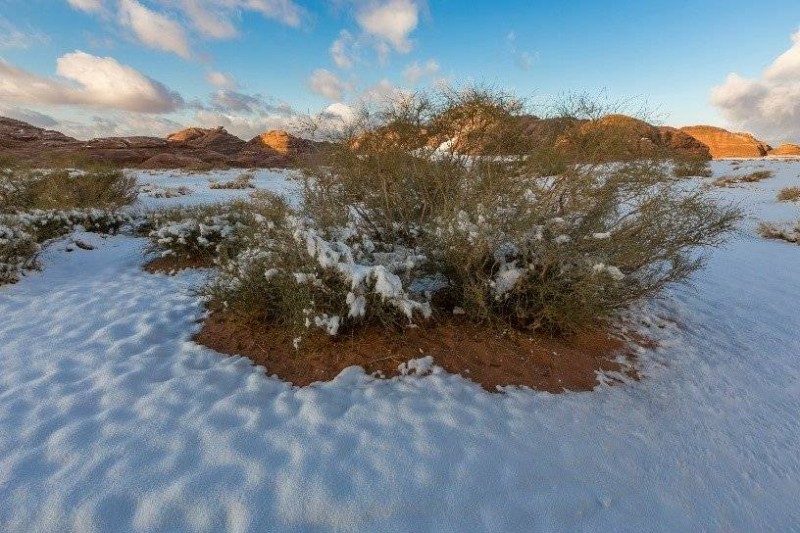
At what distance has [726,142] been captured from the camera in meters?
46.3

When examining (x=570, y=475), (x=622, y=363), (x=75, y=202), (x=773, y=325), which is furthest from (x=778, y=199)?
(x=75, y=202)

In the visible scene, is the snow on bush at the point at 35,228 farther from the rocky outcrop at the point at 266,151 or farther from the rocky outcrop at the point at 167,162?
the rocky outcrop at the point at 167,162

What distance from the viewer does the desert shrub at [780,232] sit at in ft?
30.1

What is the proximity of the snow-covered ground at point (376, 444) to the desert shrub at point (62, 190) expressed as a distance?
7884 mm

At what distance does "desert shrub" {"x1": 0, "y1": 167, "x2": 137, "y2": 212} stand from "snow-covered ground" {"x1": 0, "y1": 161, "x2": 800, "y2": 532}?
7884mm

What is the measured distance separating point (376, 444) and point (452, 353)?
1259 mm

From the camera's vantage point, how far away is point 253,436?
263 cm

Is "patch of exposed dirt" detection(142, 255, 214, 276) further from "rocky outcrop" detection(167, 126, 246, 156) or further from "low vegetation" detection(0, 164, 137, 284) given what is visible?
"rocky outcrop" detection(167, 126, 246, 156)

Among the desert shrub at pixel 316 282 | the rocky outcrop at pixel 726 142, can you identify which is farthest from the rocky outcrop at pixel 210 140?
the rocky outcrop at pixel 726 142

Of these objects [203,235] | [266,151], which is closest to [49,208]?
[203,235]

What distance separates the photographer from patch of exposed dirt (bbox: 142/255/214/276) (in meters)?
6.38

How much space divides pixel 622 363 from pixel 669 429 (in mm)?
879

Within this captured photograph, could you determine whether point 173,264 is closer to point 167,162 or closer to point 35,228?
point 35,228

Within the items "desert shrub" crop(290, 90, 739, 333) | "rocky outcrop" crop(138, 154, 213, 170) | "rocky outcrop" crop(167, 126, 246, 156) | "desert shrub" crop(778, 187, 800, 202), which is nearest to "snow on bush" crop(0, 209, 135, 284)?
"desert shrub" crop(290, 90, 739, 333)
